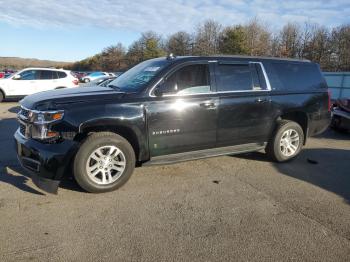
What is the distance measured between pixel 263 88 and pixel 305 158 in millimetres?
1846

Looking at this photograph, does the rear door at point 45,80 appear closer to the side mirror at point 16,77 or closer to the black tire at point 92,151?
the side mirror at point 16,77

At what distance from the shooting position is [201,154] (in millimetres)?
5438

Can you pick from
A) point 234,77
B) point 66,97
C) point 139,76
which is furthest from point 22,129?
point 234,77

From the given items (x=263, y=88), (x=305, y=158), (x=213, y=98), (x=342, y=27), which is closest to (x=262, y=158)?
(x=305, y=158)

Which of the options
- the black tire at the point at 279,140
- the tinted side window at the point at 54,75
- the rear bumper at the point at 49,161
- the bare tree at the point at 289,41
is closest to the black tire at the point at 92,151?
the rear bumper at the point at 49,161

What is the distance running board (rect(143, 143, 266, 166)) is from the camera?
5.09m

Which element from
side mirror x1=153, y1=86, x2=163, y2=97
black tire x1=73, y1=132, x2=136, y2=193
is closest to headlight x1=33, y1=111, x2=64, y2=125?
black tire x1=73, y1=132, x2=136, y2=193

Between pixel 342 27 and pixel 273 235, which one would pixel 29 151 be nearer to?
pixel 273 235

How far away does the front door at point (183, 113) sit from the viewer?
5.00 meters

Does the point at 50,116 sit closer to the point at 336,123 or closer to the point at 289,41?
the point at 336,123

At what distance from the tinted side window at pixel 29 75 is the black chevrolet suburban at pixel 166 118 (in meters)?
12.5

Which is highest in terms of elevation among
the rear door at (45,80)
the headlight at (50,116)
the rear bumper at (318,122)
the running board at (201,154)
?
the headlight at (50,116)

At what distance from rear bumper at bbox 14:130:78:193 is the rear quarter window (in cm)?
368

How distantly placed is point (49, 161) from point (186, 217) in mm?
1808
